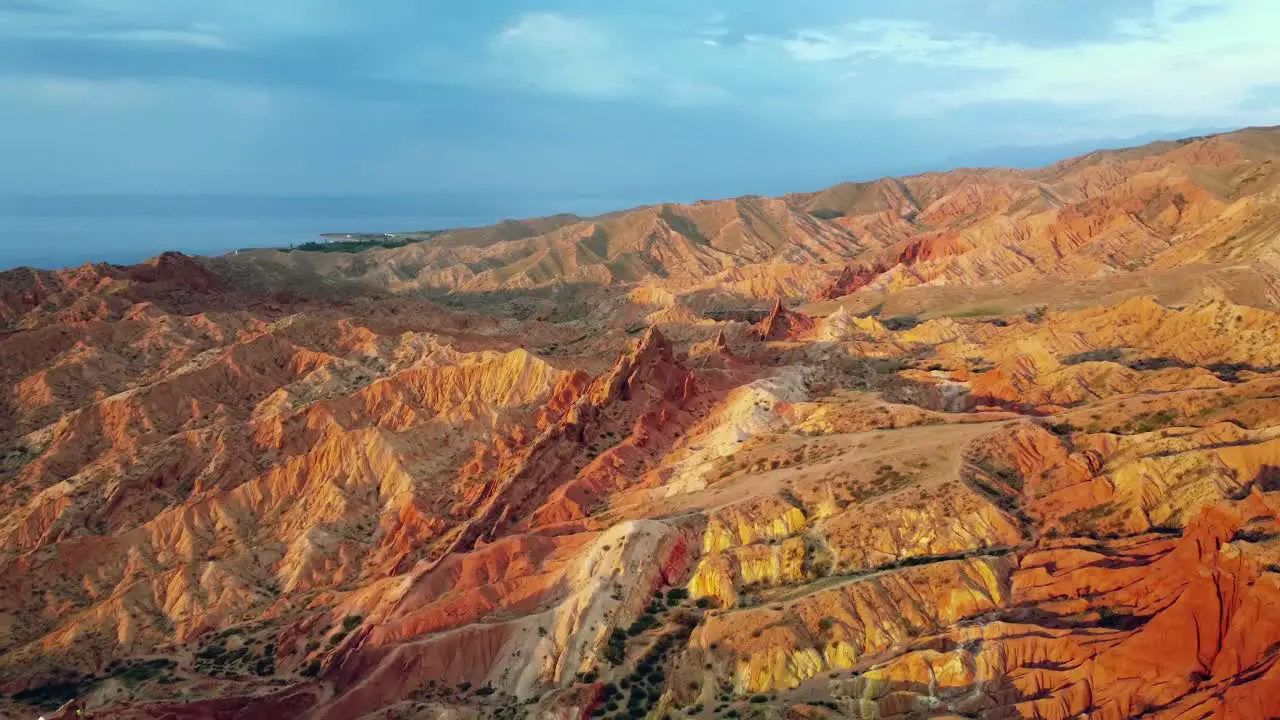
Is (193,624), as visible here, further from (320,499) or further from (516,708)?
(516,708)

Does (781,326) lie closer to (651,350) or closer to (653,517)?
(651,350)

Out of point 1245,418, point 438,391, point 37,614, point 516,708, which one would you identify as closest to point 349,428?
point 438,391

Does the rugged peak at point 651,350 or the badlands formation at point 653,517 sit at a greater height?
the rugged peak at point 651,350

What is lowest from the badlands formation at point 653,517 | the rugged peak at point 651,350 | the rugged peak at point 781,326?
the badlands formation at point 653,517

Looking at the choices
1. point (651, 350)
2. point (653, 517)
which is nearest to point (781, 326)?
point (651, 350)

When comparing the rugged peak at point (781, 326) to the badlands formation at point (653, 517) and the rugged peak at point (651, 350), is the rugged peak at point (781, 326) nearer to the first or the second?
the badlands formation at point (653, 517)

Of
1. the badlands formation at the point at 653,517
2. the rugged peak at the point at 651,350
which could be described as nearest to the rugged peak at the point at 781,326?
the badlands formation at the point at 653,517

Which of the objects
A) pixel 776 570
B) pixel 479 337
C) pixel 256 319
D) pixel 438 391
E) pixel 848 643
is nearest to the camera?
pixel 848 643

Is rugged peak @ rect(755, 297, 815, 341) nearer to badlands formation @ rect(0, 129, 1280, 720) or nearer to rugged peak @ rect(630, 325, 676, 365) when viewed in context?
badlands formation @ rect(0, 129, 1280, 720)

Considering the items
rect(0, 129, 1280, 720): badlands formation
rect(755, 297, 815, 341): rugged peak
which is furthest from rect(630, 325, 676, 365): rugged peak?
rect(755, 297, 815, 341): rugged peak
